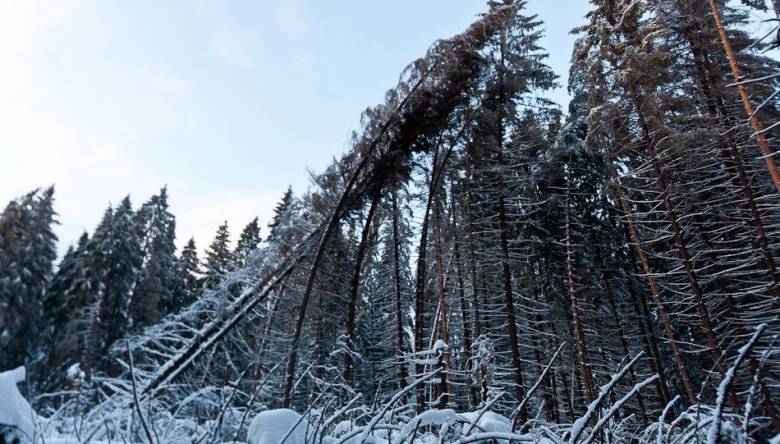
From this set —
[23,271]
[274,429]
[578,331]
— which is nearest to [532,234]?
[578,331]

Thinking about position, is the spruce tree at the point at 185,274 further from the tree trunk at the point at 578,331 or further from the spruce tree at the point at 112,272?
the tree trunk at the point at 578,331

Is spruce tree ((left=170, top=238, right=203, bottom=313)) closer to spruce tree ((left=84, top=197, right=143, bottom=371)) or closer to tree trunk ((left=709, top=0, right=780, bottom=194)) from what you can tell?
spruce tree ((left=84, top=197, right=143, bottom=371))

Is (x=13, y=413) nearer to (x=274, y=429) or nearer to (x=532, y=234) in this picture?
(x=274, y=429)

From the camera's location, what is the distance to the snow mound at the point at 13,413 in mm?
2182

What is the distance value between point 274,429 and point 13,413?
1379 mm

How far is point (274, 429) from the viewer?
7.93 ft

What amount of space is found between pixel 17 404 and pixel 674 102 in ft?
49.0

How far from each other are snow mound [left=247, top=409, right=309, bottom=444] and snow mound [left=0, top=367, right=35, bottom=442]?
1.16 metres

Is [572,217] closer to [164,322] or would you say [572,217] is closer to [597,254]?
[597,254]

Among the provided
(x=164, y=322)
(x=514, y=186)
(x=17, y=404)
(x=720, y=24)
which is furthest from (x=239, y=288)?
(x=720, y=24)

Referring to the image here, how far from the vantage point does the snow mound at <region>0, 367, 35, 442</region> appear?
2182 mm

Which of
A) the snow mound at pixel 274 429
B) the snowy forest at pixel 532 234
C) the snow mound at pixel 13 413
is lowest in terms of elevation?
the snow mound at pixel 274 429

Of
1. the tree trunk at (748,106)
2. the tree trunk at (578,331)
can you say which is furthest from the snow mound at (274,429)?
the tree trunk at (578,331)

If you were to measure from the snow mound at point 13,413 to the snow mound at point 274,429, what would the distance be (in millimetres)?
1159
